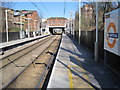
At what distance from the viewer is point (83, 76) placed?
22.9 feet

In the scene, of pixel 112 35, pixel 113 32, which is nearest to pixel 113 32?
pixel 113 32

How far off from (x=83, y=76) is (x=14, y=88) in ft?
9.87

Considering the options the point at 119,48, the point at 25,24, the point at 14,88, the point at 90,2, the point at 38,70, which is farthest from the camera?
the point at 25,24

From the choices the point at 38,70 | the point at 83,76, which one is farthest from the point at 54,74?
the point at 38,70

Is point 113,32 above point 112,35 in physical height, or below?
above

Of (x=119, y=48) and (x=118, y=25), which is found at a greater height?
(x=118, y=25)

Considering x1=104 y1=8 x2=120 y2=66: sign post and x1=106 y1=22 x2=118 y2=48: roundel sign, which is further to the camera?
x1=106 y1=22 x2=118 y2=48: roundel sign

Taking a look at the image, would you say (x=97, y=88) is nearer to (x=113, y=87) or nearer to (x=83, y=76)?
(x=113, y=87)

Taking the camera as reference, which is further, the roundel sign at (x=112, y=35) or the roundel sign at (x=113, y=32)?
the roundel sign at (x=112, y=35)

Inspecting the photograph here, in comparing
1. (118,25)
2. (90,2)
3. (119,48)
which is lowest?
(119,48)

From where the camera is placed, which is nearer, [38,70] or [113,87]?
[113,87]

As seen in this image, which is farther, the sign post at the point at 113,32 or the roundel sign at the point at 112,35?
the roundel sign at the point at 112,35

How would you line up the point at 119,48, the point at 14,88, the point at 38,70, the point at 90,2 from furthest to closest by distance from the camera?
the point at 90,2 < the point at 38,70 < the point at 14,88 < the point at 119,48

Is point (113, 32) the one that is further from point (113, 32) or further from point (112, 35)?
point (112, 35)
